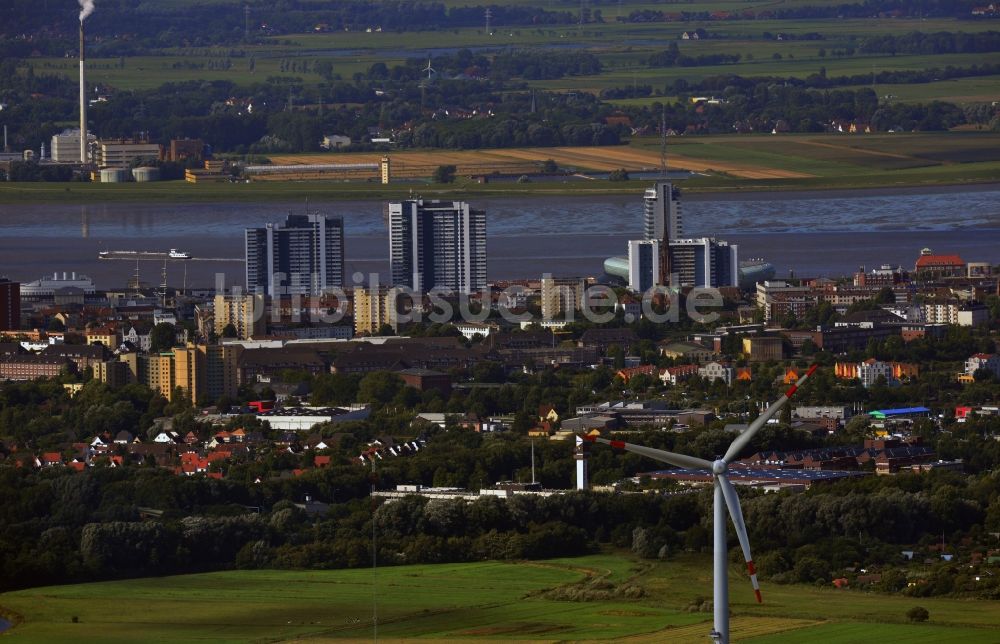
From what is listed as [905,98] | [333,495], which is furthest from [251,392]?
[905,98]

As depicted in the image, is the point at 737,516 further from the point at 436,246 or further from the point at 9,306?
the point at 436,246

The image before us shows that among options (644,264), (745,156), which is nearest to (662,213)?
(644,264)

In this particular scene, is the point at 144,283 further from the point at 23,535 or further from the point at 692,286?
the point at 23,535

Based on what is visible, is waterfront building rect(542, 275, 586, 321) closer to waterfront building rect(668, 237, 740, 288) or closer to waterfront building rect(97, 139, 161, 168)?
waterfront building rect(668, 237, 740, 288)

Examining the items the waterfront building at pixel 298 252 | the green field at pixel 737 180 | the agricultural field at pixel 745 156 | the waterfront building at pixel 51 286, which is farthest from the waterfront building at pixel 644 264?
the agricultural field at pixel 745 156

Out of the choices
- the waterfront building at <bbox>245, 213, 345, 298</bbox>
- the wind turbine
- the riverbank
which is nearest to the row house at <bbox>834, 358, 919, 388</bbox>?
the waterfront building at <bbox>245, 213, 345, 298</bbox>

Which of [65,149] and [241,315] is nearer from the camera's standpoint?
[241,315]

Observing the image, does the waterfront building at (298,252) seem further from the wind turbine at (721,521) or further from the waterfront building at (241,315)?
the wind turbine at (721,521)
